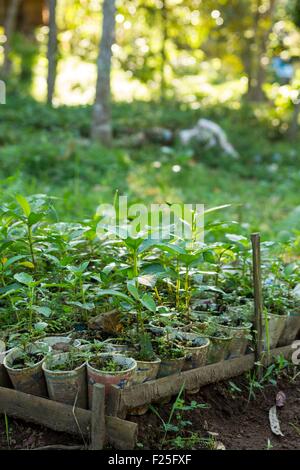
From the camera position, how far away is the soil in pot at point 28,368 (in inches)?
97.4

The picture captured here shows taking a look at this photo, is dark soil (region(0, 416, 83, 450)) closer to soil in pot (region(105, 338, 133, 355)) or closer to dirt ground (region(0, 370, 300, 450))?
dirt ground (region(0, 370, 300, 450))

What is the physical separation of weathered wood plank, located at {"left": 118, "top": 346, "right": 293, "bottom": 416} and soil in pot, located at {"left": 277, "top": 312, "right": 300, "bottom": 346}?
117 mm

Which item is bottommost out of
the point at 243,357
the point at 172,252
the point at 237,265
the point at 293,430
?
the point at 293,430

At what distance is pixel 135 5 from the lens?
495 inches

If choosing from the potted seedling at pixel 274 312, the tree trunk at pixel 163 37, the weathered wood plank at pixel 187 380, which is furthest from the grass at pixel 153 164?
the weathered wood plank at pixel 187 380

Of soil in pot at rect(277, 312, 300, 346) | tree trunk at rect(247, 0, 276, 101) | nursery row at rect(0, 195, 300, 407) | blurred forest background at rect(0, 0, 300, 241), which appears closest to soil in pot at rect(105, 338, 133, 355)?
nursery row at rect(0, 195, 300, 407)

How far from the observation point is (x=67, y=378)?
7.99ft

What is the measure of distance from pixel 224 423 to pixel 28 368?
84cm

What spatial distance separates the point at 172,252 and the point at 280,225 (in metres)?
3.50

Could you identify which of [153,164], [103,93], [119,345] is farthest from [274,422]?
[103,93]

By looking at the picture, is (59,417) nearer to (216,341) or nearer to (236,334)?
(216,341)

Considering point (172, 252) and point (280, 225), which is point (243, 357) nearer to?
point (172, 252)
